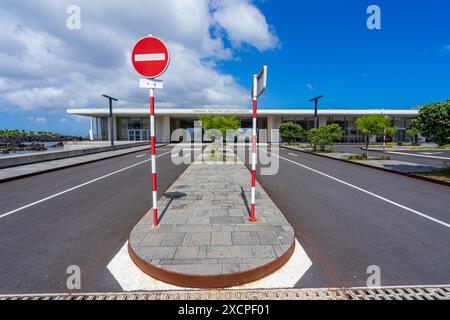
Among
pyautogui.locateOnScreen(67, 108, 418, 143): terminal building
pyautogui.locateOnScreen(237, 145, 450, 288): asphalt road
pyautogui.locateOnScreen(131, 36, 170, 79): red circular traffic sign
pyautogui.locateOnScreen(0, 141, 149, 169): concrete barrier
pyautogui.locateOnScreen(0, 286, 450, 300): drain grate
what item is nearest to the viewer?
pyautogui.locateOnScreen(0, 286, 450, 300): drain grate

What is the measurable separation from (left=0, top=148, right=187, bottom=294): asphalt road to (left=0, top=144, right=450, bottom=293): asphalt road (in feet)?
0.05

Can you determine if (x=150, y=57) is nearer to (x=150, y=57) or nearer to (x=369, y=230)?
(x=150, y=57)

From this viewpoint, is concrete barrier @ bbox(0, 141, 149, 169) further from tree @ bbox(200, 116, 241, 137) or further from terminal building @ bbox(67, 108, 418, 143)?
terminal building @ bbox(67, 108, 418, 143)

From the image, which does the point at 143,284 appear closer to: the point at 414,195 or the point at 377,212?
the point at 377,212

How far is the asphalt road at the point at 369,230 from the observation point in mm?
2961

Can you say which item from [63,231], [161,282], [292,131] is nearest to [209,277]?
[161,282]

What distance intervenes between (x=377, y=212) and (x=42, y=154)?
57.9ft

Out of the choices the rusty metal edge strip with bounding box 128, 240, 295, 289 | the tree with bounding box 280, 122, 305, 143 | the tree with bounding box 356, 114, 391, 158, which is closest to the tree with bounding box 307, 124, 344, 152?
the tree with bounding box 356, 114, 391, 158

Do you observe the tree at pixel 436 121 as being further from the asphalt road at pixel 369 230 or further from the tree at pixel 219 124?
the tree at pixel 219 124

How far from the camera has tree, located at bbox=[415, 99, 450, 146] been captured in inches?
337

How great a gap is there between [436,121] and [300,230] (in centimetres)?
866

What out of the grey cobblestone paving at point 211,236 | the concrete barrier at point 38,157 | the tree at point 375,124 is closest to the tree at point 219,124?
the tree at point 375,124

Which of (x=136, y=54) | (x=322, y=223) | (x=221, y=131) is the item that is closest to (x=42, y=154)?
(x=221, y=131)
